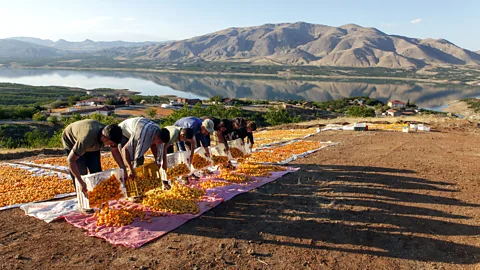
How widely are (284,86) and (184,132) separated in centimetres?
11564

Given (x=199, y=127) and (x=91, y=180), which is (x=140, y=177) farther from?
(x=199, y=127)

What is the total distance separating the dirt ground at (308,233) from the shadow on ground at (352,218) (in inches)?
0.6

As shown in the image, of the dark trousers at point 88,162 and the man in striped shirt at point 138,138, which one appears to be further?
the man in striped shirt at point 138,138

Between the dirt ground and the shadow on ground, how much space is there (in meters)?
0.02

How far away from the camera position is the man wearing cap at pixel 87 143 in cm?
480

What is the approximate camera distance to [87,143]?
486cm

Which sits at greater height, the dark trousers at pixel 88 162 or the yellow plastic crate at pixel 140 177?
the dark trousers at pixel 88 162

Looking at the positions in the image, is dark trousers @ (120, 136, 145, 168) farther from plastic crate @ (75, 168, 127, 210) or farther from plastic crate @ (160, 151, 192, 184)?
plastic crate @ (160, 151, 192, 184)

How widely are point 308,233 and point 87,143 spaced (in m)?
3.43

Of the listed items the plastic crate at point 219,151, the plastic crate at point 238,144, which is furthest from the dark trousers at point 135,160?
the plastic crate at point 238,144

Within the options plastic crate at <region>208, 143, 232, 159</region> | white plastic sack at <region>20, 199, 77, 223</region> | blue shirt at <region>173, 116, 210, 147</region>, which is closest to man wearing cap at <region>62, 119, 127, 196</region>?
white plastic sack at <region>20, 199, 77, 223</region>

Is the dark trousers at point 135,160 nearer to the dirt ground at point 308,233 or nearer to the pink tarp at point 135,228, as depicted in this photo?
the pink tarp at point 135,228

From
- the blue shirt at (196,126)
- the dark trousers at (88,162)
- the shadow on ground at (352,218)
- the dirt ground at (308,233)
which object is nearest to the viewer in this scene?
the dirt ground at (308,233)

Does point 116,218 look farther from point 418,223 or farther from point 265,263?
point 418,223
